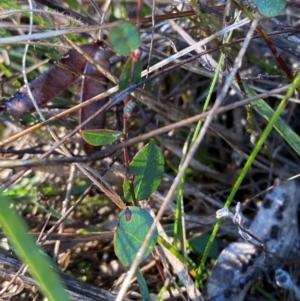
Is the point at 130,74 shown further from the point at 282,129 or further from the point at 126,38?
the point at 282,129

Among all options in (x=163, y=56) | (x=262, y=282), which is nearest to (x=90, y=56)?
(x=163, y=56)

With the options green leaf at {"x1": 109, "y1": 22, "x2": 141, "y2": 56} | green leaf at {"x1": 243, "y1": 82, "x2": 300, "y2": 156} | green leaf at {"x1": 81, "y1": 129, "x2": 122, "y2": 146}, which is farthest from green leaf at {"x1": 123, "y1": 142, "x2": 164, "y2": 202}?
green leaf at {"x1": 243, "y1": 82, "x2": 300, "y2": 156}

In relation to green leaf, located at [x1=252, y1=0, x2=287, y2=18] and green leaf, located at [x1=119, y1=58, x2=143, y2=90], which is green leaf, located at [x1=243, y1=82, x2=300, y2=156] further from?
green leaf, located at [x1=119, y1=58, x2=143, y2=90]

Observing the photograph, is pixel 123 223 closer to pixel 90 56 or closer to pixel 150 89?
pixel 90 56

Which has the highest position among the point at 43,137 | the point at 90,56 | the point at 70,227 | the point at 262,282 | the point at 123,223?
the point at 90,56

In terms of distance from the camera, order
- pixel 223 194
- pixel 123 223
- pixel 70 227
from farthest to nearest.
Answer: pixel 223 194 → pixel 70 227 → pixel 123 223
